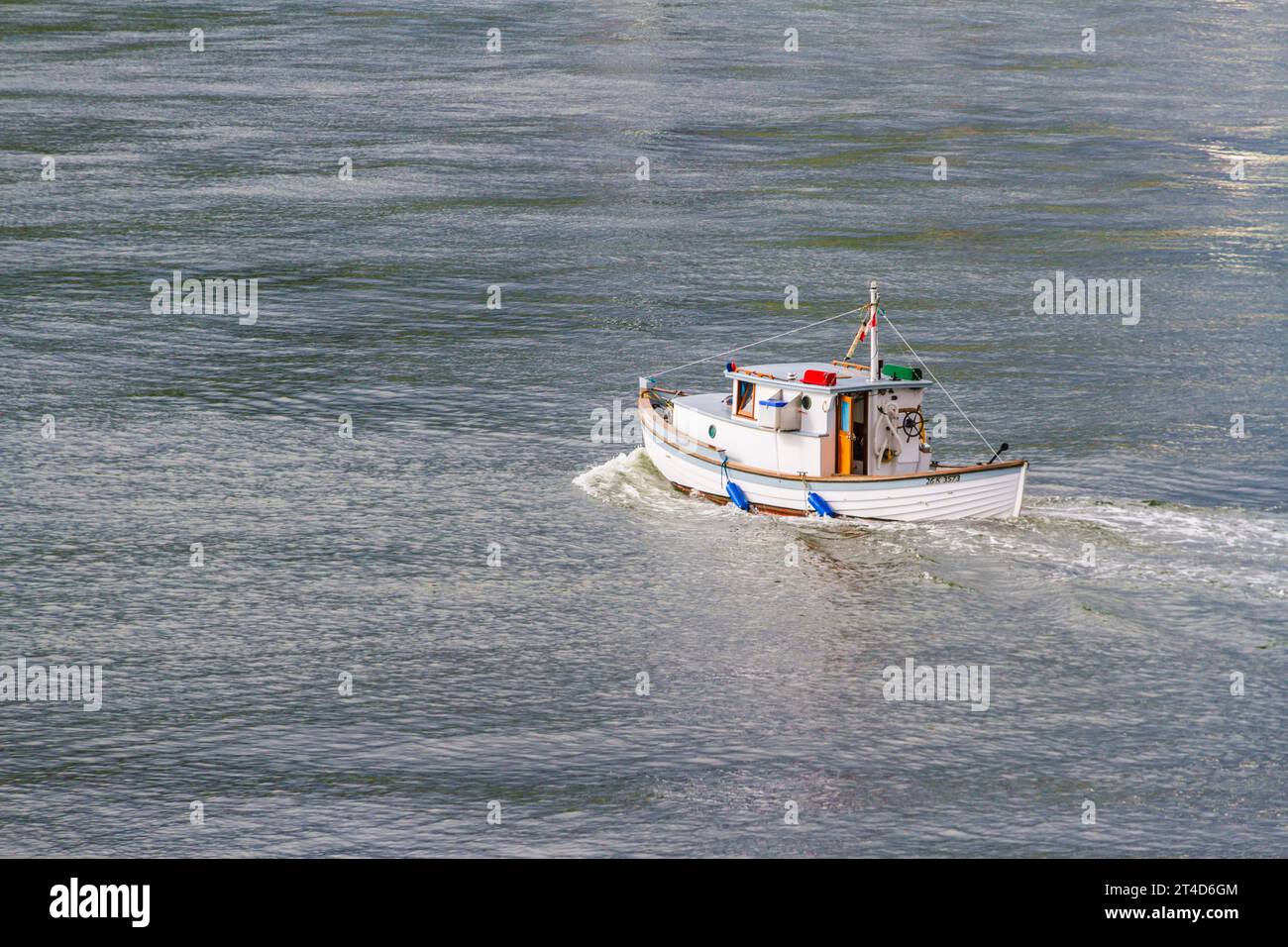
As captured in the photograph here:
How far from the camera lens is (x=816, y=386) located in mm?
49781

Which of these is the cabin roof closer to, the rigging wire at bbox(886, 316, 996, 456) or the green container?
the green container

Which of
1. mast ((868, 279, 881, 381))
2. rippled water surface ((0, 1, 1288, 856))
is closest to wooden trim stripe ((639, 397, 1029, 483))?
rippled water surface ((0, 1, 1288, 856))

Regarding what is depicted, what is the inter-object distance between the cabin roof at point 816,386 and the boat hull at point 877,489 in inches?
92.8

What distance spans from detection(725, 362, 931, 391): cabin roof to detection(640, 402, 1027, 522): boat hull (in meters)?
2.36

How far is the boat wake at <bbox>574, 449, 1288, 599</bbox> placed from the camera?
147 feet

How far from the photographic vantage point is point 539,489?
52.5m

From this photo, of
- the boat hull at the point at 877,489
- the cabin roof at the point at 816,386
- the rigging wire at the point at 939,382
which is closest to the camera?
the boat hull at the point at 877,489

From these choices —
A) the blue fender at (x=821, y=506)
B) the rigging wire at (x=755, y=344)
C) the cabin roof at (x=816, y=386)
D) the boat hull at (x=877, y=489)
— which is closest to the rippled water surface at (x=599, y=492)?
the rigging wire at (x=755, y=344)

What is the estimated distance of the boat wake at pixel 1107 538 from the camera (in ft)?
147

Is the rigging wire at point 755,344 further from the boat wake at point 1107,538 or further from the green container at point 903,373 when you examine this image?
the green container at point 903,373

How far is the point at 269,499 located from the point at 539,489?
7.48 metres

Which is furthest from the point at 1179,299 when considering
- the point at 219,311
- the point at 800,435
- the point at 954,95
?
the point at 954,95
